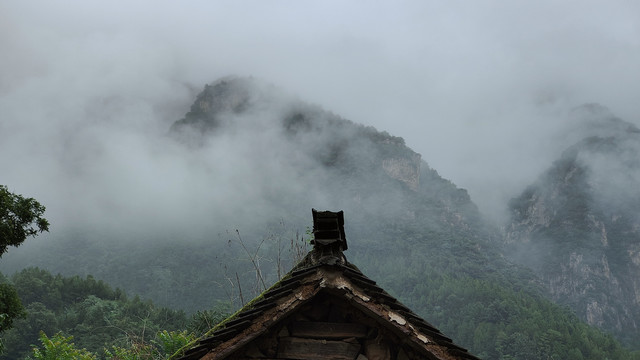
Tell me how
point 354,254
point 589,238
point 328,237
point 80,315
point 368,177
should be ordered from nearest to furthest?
1. point 328,237
2. point 80,315
3. point 354,254
4. point 589,238
5. point 368,177

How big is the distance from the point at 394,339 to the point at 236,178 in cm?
18699

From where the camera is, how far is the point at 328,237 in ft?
14.0

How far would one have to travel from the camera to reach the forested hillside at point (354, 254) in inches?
2923

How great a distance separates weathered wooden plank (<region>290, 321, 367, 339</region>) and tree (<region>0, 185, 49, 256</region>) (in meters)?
14.3

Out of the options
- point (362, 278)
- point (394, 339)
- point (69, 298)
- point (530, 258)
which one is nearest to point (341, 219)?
point (362, 278)

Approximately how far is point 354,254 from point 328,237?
125m

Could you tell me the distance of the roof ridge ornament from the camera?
4195 millimetres

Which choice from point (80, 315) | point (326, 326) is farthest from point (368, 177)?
point (326, 326)

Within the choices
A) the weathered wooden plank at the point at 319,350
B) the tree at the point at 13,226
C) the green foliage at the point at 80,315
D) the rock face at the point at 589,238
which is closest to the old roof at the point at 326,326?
the weathered wooden plank at the point at 319,350

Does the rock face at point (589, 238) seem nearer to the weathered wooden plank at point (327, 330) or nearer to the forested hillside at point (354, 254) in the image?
the forested hillside at point (354, 254)

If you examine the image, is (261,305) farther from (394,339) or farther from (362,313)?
(394,339)

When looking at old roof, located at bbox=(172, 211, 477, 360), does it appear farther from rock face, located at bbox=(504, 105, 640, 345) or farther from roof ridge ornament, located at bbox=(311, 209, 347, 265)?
rock face, located at bbox=(504, 105, 640, 345)

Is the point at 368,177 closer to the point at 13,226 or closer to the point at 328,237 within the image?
the point at 13,226

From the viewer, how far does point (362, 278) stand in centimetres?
424
